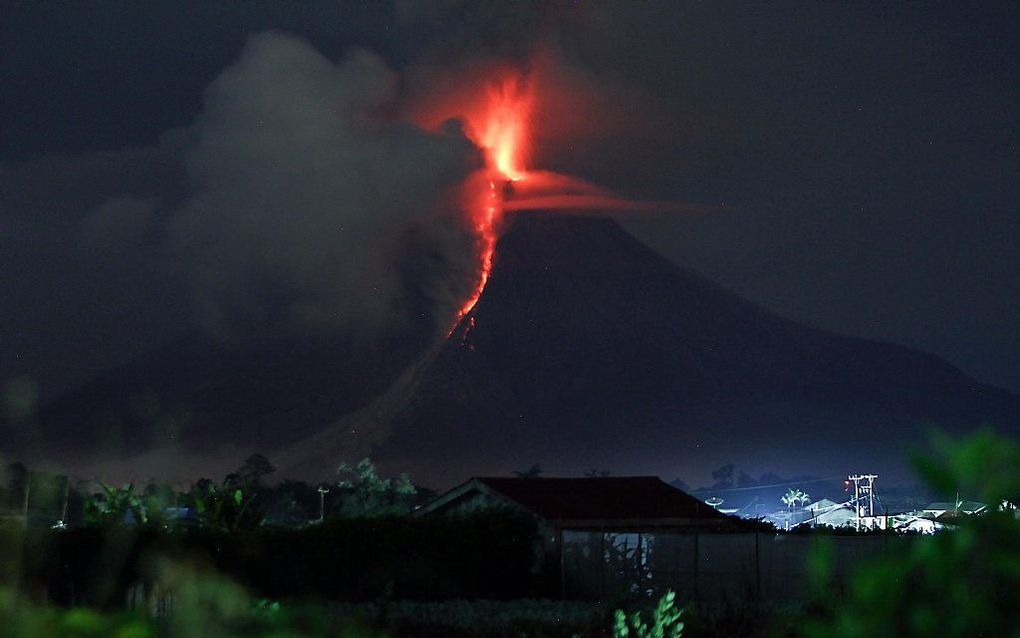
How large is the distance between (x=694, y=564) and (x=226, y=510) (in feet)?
29.5

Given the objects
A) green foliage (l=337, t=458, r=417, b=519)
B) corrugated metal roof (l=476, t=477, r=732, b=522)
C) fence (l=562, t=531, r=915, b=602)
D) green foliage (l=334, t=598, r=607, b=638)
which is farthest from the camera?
green foliage (l=337, t=458, r=417, b=519)

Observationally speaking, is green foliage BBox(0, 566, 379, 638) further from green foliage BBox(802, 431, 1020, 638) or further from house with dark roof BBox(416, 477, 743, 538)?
house with dark roof BBox(416, 477, 743, 538)

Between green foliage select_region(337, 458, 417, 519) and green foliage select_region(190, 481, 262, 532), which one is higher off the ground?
green foliage select_region(337, 458, 417, 519)

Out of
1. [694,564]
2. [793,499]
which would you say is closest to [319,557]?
[694,564]

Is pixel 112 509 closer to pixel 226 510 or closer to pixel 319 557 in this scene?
pixel 226 510

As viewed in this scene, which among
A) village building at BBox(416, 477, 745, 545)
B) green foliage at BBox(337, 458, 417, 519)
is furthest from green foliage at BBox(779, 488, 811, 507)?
village building at BBox(416, 477, 745, 545)

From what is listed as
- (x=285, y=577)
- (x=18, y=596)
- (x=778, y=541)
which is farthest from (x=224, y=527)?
(x=18, y=596)

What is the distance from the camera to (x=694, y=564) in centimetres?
2473

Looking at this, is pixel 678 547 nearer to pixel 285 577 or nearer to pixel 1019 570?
pixel 285 577

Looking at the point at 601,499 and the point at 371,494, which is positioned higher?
the point at 371,494

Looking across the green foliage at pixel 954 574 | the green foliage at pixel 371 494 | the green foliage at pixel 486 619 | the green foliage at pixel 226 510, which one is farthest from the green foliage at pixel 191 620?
the green foliage at pixel 371 494

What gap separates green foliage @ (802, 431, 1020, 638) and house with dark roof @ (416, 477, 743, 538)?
28.1 m

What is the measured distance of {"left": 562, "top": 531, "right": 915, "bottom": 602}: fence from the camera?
23297mm

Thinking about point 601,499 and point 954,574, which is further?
point 601,499
